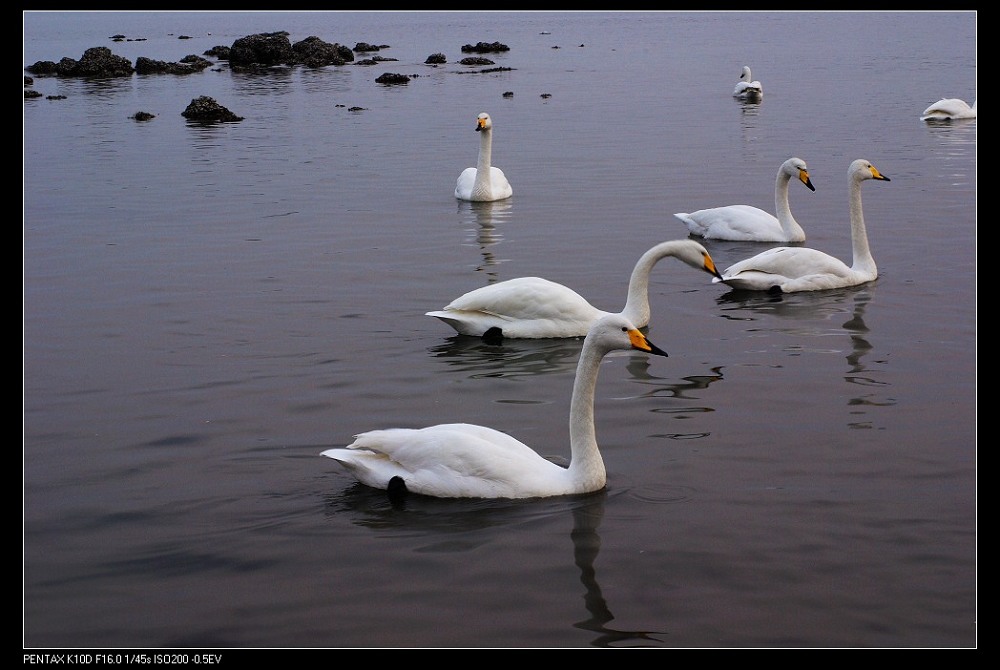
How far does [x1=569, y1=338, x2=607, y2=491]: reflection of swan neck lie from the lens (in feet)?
24.3

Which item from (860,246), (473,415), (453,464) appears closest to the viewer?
(453,464)

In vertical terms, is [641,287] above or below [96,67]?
below

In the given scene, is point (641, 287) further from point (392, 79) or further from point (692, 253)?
point (392, 79)

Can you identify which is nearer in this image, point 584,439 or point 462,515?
point 462,515

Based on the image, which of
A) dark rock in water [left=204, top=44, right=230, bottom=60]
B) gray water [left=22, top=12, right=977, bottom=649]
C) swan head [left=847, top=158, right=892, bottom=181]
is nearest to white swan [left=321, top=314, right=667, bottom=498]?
gray water [left=22, top=12, right=977, bottom=649]

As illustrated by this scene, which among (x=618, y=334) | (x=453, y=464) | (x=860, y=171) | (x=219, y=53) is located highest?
(x=219, y=53)

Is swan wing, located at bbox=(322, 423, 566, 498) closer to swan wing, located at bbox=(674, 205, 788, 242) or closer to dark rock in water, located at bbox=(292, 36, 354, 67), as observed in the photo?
swan wing, located at bbox=(674, 205, 788, 242)

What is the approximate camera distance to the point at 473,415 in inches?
361

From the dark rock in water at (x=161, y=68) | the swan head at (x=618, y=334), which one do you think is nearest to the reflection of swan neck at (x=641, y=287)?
the swan head at (x=618, y=334)

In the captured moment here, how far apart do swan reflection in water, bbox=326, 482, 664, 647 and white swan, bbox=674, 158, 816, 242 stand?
29.9 feet

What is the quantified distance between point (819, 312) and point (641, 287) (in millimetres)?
2066

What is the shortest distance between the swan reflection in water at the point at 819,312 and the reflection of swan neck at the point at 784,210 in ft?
8.27

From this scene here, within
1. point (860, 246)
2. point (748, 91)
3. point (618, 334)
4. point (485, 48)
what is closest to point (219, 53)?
point (485, 48)

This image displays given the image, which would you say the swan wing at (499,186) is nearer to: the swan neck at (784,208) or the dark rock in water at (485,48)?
the swan neck at (784,208)
